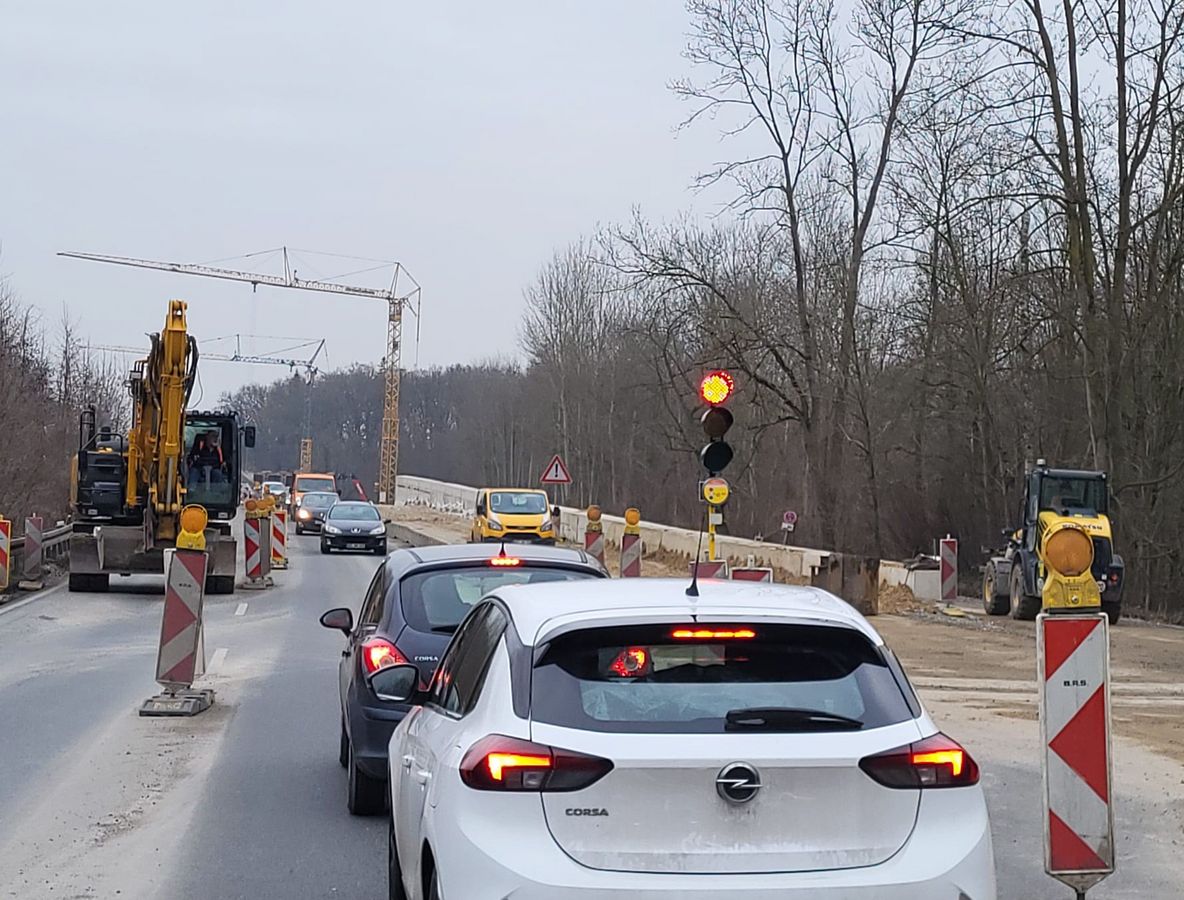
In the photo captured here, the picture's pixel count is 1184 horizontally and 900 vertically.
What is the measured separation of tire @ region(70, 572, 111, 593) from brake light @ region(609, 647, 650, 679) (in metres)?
23.6

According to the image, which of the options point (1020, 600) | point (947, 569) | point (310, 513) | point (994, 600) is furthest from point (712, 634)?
point (310, 513)

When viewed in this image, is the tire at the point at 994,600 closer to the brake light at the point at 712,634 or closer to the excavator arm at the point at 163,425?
the excavator arm at the point at 163,425

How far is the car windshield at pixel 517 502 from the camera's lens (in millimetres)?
39688

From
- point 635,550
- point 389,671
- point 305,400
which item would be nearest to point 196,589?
point 389,671

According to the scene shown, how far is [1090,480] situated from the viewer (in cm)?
2600

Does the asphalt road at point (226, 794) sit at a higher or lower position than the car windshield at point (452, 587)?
lower

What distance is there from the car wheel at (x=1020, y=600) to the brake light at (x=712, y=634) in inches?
870

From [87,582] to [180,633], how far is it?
50.4ft

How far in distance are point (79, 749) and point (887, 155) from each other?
122ft

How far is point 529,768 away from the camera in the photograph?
4.37 m

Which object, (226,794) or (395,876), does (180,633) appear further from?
(395,876)

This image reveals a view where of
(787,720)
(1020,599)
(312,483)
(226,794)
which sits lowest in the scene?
(226,794)

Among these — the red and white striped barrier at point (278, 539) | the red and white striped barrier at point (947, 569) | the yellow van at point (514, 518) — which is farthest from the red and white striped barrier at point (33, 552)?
the red and white striped barrier at point (947, 569)

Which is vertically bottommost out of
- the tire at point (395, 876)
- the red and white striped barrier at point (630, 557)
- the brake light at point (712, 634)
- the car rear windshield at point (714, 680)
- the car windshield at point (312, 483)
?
the tire at point (395, 876)
